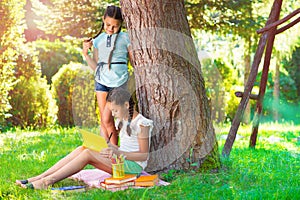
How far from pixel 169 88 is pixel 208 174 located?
0.72 m

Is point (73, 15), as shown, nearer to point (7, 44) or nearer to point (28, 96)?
point (7, 44)

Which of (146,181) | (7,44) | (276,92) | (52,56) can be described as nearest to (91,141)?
(146,181)

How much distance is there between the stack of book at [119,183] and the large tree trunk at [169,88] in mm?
436

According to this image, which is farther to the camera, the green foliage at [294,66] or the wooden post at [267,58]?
the green foliage at [294,66]

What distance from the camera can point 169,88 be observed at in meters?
3.89

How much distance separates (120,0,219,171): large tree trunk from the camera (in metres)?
3.90

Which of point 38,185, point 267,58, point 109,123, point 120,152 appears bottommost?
point 38,185

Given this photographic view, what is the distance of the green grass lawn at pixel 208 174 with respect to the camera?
3262 millimetres

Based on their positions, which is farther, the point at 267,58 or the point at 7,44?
the point at 7,44

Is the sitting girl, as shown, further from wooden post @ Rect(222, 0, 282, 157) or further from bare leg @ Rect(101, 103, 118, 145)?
wooden post @ Rect(222, 0, 282, 157)

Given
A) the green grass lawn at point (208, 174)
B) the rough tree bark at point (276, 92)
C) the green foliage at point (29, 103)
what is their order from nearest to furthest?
the green grass lawn at point (208, 174) → the green foliage at point (29, 103) → the rough tree bark at point (276, 92)

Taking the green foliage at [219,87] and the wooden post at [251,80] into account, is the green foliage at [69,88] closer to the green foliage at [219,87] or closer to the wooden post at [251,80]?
the green foliage at [219,87]

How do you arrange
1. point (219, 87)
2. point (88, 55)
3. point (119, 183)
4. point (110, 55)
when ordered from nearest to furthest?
point (119, 183), point (110, 55), point (88, 55), point (219, 87)

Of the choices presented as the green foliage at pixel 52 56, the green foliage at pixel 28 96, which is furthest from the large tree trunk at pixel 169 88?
the green foliage at pixel 52 56
